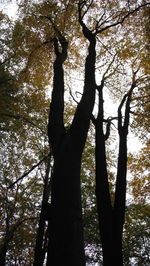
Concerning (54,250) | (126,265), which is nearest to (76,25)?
(54,250)

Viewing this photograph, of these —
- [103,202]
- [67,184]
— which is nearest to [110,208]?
[103,202]

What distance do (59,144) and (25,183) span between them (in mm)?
14286

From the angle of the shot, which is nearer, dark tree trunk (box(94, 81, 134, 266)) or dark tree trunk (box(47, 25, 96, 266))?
dark tree trunk (box(47, 25, 96, 266))

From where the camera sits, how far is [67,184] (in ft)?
11.8

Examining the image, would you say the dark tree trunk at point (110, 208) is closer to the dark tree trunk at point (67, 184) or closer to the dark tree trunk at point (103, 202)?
the dark tree trunk at point (103, 202)

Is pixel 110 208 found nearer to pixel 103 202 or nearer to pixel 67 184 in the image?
pixel 103 202

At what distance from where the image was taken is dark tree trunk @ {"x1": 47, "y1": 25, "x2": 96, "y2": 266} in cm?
310

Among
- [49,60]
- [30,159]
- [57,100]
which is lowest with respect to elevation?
[57,100]

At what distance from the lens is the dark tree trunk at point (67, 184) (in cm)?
310

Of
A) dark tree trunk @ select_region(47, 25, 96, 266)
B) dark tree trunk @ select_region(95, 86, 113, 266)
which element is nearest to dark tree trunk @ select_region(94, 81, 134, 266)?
dark tree trunk @ select_region(95, 86, 113, 266)

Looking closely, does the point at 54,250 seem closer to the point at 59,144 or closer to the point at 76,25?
the point at 59,144

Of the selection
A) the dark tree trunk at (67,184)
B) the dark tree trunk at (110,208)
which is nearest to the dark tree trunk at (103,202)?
the dark tree trunk at (110,208)

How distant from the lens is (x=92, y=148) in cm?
1464

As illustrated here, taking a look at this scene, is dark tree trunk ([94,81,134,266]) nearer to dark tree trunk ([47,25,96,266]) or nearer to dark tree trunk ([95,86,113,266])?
dark tree trunk ([95,86,113,266])
